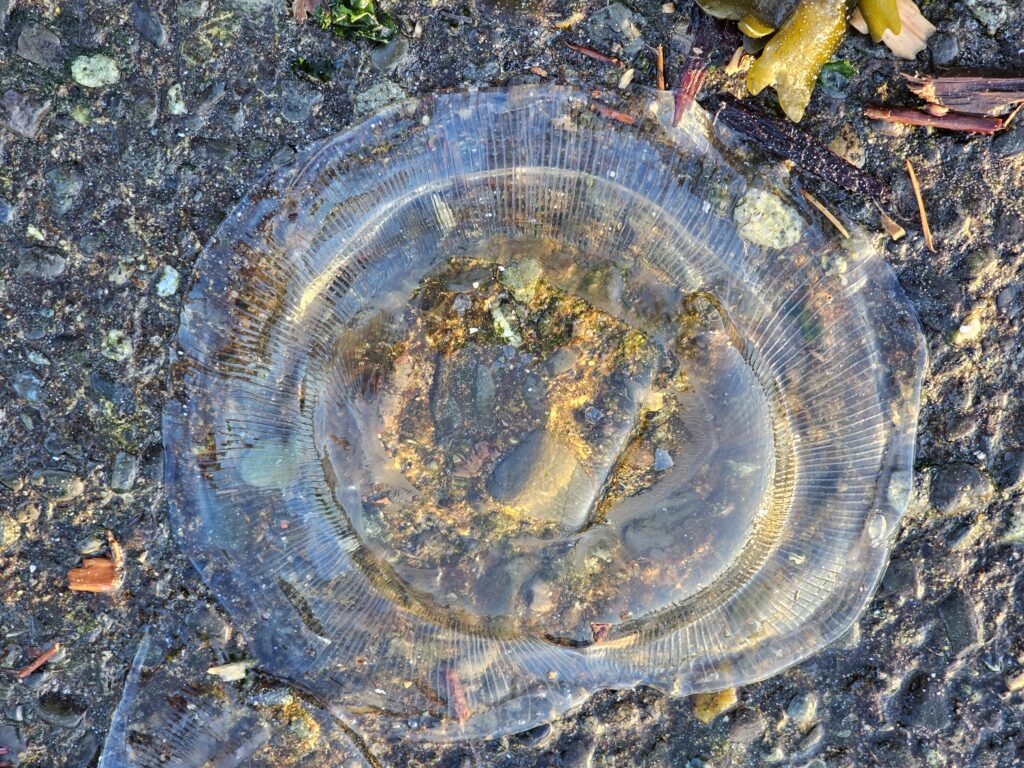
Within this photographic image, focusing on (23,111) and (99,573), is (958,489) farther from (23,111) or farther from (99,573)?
(23,111)

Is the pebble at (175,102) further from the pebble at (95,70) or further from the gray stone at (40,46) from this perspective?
the gray stone at (40,46)

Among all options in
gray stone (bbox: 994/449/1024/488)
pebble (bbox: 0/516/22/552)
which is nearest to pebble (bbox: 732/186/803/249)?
gray stone (bbox: 994/449/1024/488)

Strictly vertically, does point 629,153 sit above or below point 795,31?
below

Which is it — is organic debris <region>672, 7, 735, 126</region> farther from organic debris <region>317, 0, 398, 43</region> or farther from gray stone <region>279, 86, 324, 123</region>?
gray stone <region>279, 86, 324, 123</region>

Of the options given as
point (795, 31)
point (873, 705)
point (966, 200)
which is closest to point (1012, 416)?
point (966, 200)

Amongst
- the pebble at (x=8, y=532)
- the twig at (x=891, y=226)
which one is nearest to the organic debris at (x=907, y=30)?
the twig at (x=891, y=226)

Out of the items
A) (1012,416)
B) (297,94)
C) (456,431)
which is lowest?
(1012,416)

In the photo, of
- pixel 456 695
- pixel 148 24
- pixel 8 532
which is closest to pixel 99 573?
pixel 8 532

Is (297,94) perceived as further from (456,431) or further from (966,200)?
(966,200)
